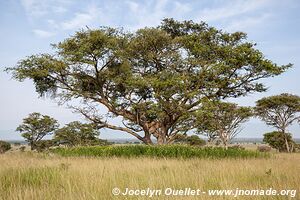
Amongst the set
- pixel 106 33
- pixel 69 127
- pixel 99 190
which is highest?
pixel 106 33

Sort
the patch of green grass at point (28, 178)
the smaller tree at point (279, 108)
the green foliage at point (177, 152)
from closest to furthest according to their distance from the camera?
the patch of green grass at point (28, 178) → the green foliage at point (177, 152) → the smaller tree at point (279, 108)

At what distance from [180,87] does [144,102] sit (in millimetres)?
3600

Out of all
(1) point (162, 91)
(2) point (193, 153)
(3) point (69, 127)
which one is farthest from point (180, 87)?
(3) point (69, 127)

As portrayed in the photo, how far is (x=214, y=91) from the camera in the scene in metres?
24.5

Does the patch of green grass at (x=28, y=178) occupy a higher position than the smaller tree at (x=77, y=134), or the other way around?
the smaller tree at (x=77, y=134)

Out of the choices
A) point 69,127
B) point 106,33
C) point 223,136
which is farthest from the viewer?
point 69,127

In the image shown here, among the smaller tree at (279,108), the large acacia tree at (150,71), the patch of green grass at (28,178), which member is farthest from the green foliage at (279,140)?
the patch of green grass at (28,178)

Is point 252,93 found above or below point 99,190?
above

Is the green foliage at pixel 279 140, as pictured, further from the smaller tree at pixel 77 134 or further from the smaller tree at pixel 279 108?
the smaller tree at pixel 77 134

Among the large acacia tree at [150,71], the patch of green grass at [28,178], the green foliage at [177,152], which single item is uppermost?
the large acacia tree at [150,71]

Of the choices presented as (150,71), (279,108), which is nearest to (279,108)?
(279,108)

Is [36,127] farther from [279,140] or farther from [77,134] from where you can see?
[279,140]

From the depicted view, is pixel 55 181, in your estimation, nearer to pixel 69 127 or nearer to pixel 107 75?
pixel 107 75

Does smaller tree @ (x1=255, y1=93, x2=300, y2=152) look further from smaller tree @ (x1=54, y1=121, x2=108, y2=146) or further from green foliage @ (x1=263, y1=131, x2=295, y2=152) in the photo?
smaller tree @ (x1=54, y1=121, x2=108, y2=146)
